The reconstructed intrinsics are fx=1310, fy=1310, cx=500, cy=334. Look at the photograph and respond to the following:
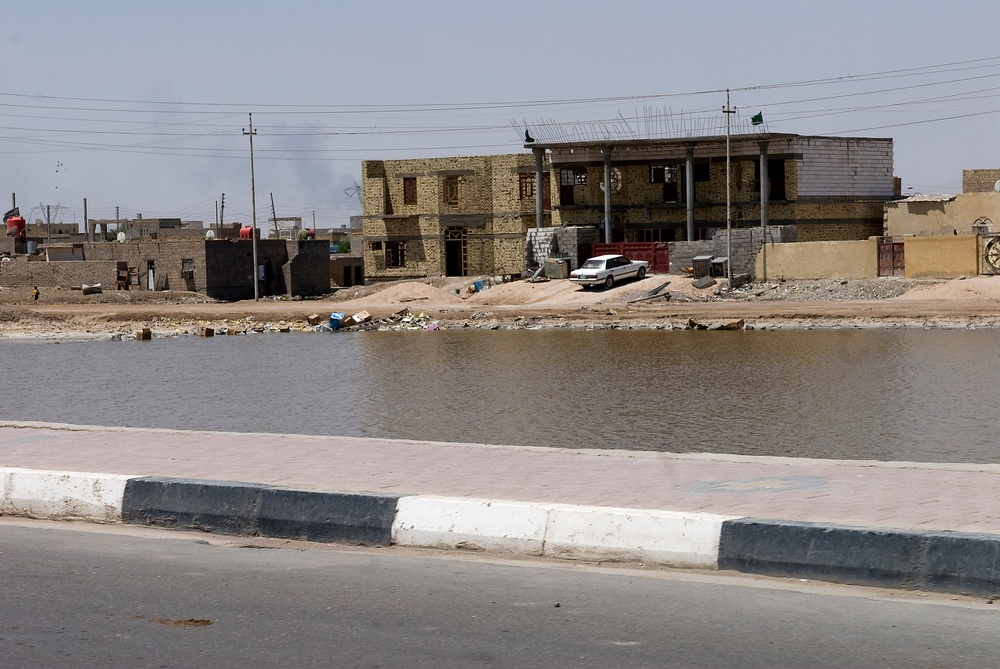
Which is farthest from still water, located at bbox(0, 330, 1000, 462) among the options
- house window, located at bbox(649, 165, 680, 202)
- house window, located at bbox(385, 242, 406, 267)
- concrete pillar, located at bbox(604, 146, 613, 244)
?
house window, located at bbox(385, 242, 406, 267)

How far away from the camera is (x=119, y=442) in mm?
11656

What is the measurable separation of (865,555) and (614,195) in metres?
61.6

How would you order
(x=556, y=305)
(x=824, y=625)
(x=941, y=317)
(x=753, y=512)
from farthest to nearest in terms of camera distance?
(x=556, y=305) → (x=941, y=317) → (x=753, y=512) → (x=824, y=625)

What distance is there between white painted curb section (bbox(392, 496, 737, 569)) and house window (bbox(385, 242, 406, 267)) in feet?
219

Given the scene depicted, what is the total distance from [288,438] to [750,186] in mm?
56010

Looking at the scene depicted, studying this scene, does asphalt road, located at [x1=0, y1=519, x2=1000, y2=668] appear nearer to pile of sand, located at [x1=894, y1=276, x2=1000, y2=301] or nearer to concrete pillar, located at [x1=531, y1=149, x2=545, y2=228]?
pile of sand, located at [x1=894, y1=276, x2=1000, y2=301]

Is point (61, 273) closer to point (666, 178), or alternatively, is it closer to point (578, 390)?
point (666, 178)

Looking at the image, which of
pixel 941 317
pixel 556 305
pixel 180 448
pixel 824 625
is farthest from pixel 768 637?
pixel 556 305

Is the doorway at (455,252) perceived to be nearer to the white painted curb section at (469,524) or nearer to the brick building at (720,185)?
the brick building at (720,185)

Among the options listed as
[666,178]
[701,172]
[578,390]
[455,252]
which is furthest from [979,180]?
[578,390]

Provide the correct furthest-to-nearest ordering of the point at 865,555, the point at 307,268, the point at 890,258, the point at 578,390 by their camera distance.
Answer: the point at 307,268, the point at 890,258, the point at 578,390, the point at 865,555

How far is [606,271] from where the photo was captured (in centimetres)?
5734

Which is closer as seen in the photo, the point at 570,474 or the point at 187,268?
the point at 570,474

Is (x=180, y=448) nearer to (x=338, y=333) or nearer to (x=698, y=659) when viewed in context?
(x=698, y=659)
